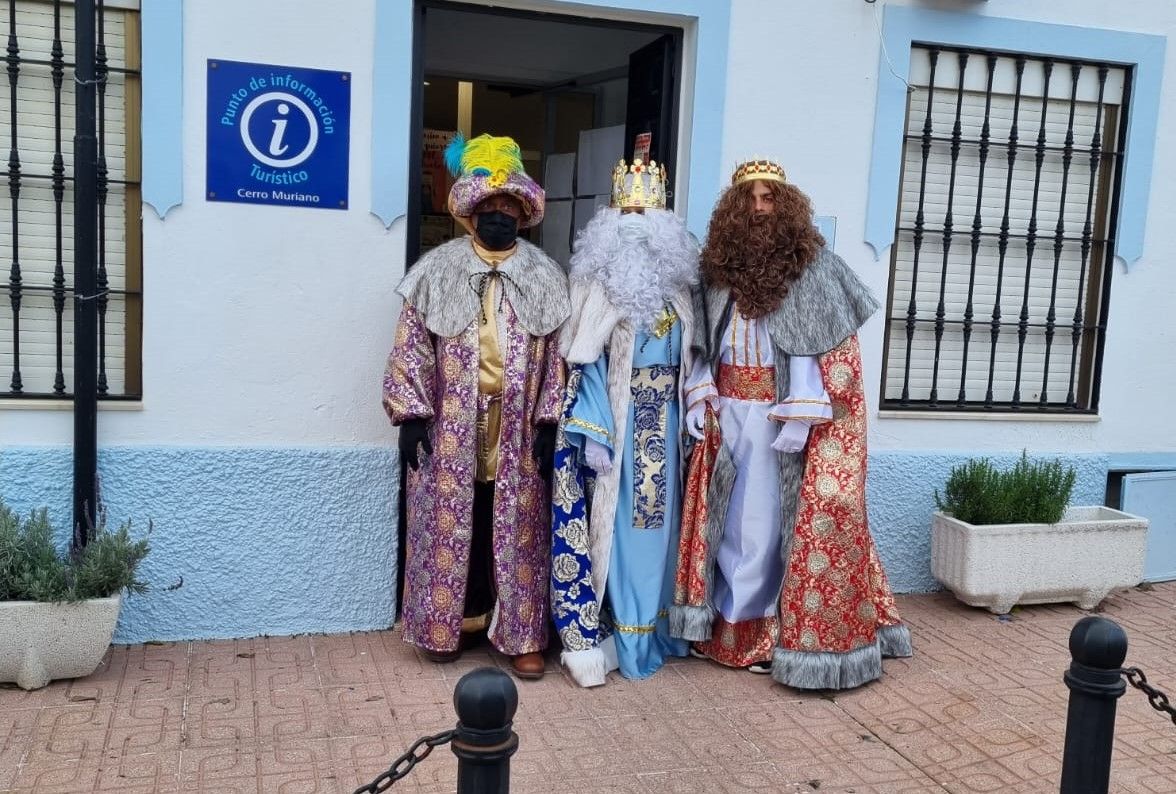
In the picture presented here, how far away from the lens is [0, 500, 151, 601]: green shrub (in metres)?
4.08

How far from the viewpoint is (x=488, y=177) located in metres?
4.38

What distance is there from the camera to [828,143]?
5289 mm

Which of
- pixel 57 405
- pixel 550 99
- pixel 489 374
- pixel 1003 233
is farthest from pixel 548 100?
pixel 57 405

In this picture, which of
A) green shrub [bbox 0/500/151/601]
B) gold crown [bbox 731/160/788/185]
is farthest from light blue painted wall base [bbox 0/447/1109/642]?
gold crown [bbox 731/160/788/185]

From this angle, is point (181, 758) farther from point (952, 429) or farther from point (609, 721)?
point (952, 429)

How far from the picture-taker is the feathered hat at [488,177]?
4379 mm

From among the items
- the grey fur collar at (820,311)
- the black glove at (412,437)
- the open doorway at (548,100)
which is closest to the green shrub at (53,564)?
the black glove at (412,437)

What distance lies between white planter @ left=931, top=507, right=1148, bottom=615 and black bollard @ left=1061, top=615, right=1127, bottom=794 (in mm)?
2319

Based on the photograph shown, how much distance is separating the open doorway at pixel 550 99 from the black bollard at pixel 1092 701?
9.71 feet

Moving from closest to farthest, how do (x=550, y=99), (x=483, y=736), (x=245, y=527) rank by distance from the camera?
(x=483, y=736), (x=245, y=527), (x=550, y=99)

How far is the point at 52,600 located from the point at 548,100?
4.42 m

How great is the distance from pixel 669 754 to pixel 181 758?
159 cm

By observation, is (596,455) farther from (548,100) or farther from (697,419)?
(548,100)

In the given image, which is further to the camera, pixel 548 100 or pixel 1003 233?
pixel 548 100
